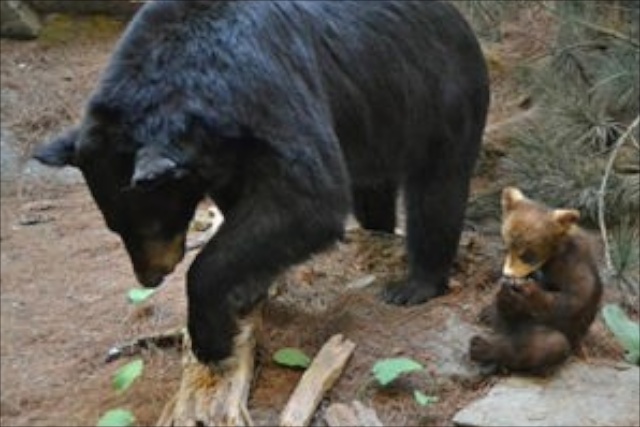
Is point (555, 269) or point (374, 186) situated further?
point (374, 186)

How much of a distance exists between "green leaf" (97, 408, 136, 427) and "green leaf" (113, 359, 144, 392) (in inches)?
5.8

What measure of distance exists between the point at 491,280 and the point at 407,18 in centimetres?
107

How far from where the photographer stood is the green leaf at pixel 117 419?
342 cm

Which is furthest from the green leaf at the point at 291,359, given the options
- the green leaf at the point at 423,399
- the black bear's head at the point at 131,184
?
the black bear's head at the point at 131,184

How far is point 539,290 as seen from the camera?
3.50 meters

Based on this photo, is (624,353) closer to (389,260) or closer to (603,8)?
(389,260)

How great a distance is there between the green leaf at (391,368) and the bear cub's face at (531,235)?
0.42m

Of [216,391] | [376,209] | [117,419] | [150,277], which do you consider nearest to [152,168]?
[150,277]

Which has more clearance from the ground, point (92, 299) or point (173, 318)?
point (173, 318)

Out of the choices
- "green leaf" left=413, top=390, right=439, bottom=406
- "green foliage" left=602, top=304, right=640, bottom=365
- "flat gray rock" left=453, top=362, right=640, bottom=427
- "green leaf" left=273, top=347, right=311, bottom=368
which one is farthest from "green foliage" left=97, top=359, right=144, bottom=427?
"green foliage" left=602, top=304, right=640, bottom=365

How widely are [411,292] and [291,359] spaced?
750 mm

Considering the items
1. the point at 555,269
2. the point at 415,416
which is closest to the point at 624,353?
the point at 555,269

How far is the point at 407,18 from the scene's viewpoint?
13.2 ft

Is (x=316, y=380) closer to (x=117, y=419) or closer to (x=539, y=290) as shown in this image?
(x=117, y=419)
